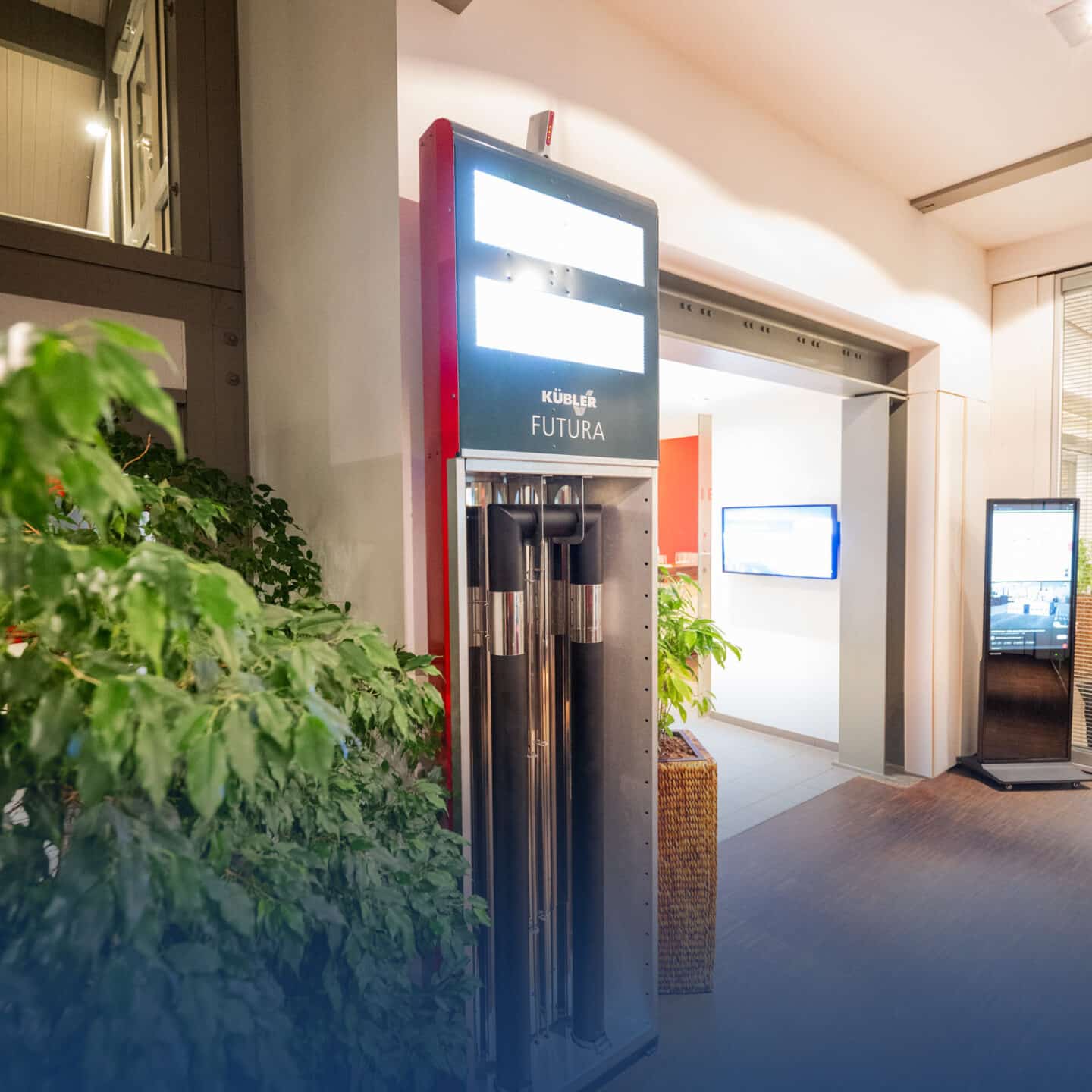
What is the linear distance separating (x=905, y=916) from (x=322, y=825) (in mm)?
2352

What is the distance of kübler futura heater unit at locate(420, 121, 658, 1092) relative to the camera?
1.53m

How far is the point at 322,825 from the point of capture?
3.67ft

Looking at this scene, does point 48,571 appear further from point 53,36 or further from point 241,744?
point 53,36

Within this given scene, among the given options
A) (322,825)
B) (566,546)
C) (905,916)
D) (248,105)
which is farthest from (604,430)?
(905,916)

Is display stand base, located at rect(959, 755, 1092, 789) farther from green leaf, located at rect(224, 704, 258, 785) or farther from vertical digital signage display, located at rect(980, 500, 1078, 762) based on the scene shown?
green leaf, located at rect(224, 704, 258, 785)

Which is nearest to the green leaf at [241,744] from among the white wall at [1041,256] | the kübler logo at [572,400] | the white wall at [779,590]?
the kübler logo at [572,400]

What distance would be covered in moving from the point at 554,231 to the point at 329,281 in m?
0.68

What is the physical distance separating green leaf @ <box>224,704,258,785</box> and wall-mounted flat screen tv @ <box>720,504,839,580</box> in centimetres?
495

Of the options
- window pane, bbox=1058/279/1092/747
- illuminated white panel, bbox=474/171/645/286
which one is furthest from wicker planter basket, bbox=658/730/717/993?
window pane, bbox=1058/279/1092/747

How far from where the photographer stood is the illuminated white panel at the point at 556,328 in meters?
1.54

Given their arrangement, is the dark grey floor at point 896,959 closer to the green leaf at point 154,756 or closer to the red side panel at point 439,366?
the red side panel at point 439,366

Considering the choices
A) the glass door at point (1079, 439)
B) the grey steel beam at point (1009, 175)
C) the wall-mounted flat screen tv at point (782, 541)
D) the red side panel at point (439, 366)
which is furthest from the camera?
the wall-mounted flat screen tv at point (782, 541)

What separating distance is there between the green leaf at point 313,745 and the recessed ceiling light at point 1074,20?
3043 millimetres

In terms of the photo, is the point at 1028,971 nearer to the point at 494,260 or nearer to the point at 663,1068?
the point at 663,1068
